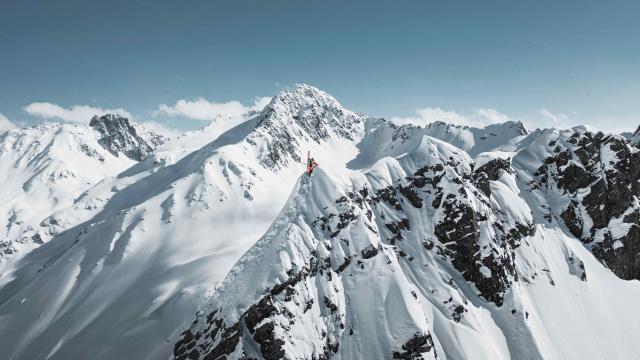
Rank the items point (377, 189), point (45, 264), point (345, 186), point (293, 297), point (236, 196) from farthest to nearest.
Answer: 1. point (45, 264)
2. point (236, 196)
3. point (377, 189)
4. point (345, 186)
5. point (293, 297)

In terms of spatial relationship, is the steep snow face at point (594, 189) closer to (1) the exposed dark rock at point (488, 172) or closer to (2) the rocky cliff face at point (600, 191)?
(2) the rocky cliff face at point (600, 191)

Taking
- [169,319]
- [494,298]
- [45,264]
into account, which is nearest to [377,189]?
[494,298]

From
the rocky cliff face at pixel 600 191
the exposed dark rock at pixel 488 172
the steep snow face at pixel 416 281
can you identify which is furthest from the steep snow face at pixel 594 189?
the exposed dark rock at pixel 488 172

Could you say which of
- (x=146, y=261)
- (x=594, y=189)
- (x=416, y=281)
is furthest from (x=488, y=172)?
(x=146, y=261)

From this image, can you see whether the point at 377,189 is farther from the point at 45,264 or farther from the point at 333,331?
the point at 45,264

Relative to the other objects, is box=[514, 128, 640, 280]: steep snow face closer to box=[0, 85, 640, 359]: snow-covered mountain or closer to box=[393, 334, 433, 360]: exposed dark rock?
box=[0, 85, 640, 359]: snow-covered mountain

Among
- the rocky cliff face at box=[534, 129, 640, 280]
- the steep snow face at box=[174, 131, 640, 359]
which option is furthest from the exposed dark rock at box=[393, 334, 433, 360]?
the rocky cliff face at box=[534, 129, 640, 280]
